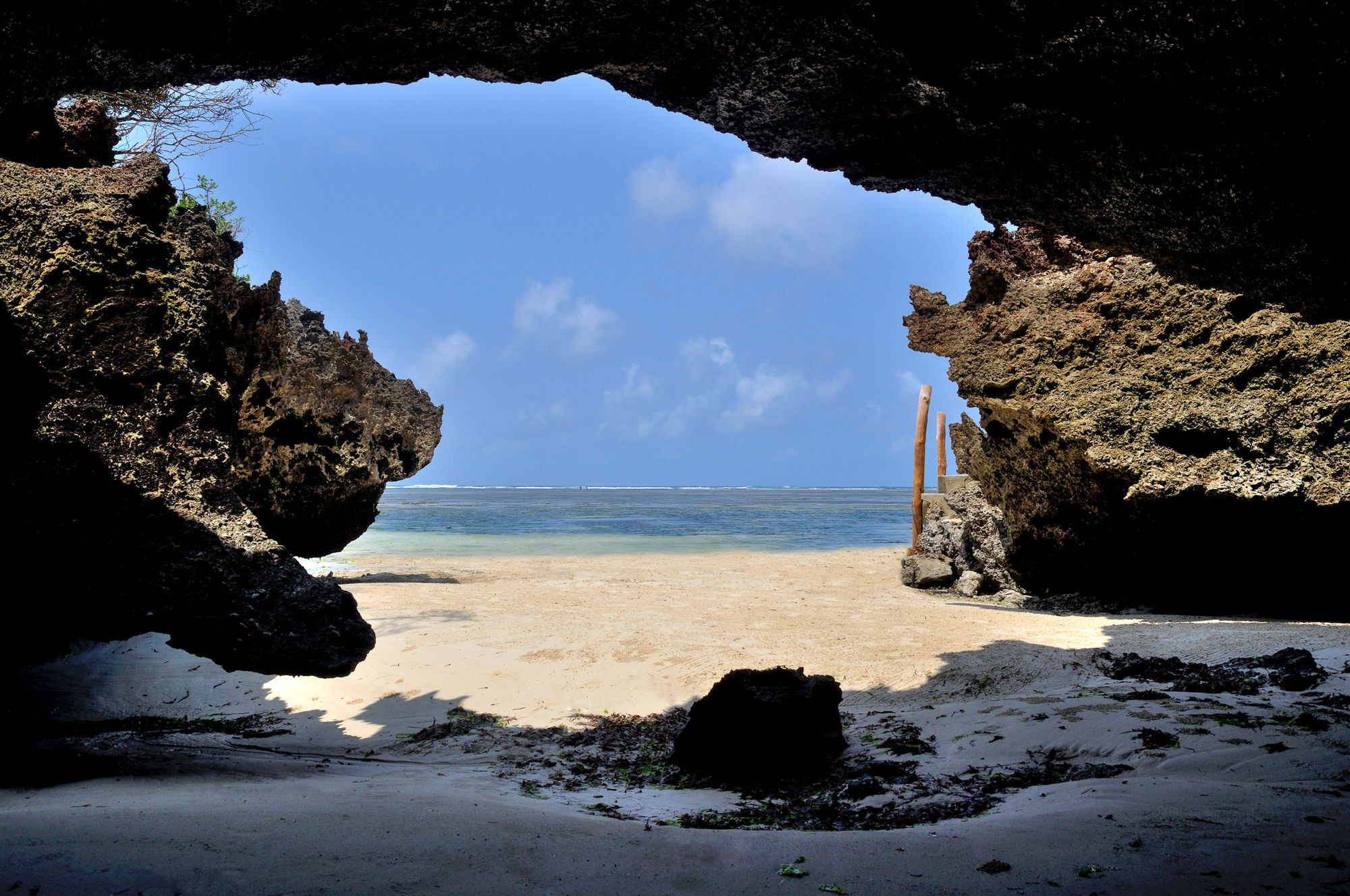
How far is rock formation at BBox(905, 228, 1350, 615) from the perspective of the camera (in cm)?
676

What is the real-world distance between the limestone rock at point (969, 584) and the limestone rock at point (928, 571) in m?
0.57

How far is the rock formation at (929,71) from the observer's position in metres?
2.03

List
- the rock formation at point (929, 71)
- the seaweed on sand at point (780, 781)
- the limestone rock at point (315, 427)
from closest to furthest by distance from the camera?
the rock formation at point (929, 71)
the seaweed on sand at point (780, 781)
the limestone rock at point (315, 427)

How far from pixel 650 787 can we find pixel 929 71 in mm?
3605

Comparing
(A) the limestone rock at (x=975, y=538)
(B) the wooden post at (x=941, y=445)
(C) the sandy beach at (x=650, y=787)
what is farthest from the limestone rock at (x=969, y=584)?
(B) the wooden post at (x=941, y=445)

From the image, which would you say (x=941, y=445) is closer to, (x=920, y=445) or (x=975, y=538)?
(x=920, y=445)

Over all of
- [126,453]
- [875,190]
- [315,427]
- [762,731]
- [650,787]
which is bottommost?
[650,787]

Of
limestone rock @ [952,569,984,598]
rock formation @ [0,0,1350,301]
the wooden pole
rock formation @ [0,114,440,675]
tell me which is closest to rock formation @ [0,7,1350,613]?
rock formation @ [0,0,1350,301]

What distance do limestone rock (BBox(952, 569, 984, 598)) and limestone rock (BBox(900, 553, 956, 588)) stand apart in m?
0.57


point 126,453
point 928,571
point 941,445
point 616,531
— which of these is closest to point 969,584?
point 928,571

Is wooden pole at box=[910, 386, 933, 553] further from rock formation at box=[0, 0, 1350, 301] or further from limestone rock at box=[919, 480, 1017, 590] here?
rock formation at box=[0, 0, 1350, 301]

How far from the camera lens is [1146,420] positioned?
738 cm

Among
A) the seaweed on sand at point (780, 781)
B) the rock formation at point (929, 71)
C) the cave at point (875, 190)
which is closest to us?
the rock formation at point (929, 71)

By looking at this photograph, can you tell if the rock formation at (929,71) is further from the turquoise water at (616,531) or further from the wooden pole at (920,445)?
the turquoise water at (616,531)
